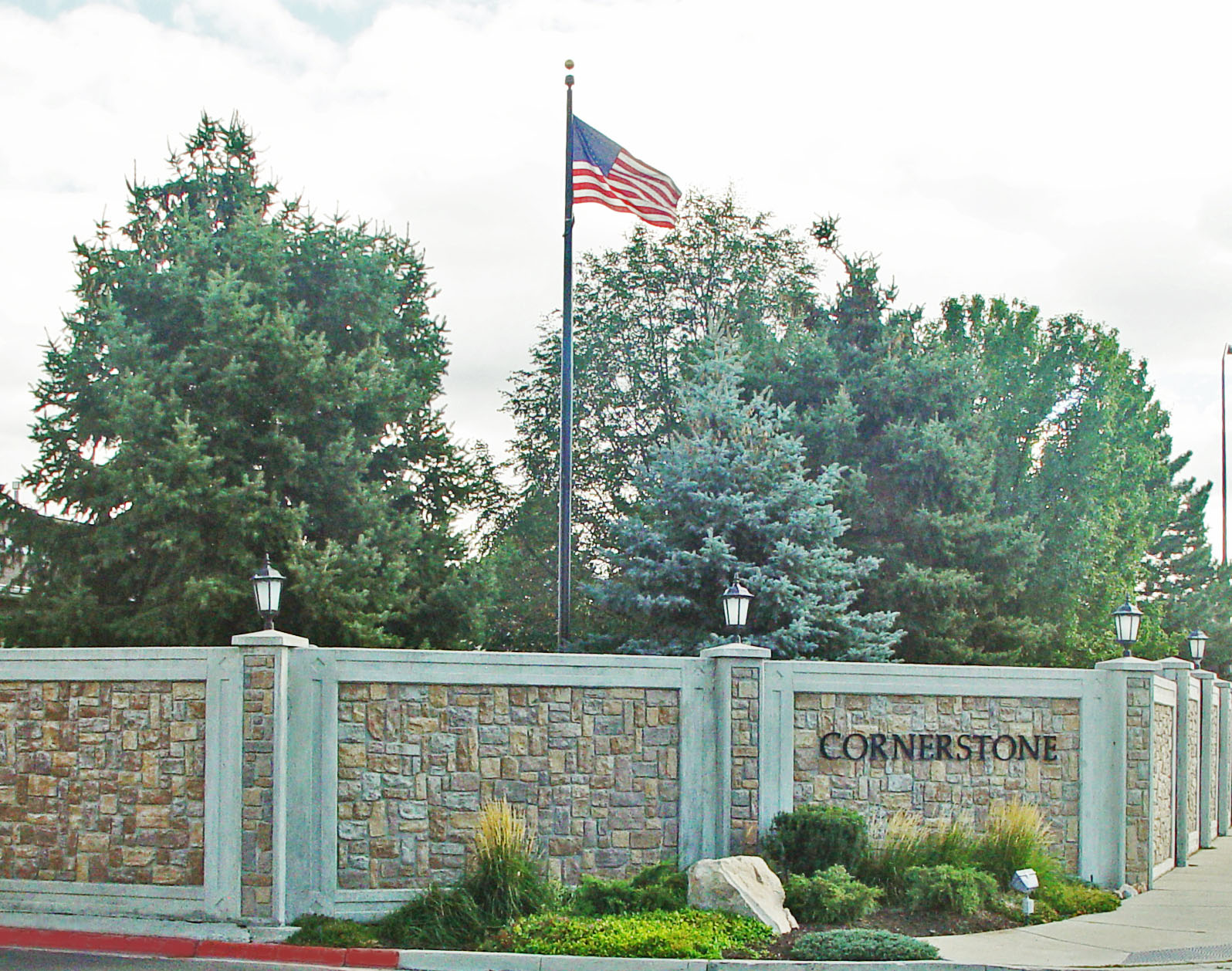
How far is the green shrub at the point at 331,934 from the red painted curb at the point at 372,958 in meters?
0.25

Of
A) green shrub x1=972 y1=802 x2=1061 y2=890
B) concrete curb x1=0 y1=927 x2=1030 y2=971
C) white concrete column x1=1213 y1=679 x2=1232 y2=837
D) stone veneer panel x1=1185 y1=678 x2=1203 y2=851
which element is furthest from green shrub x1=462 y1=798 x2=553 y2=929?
white concrete column x1=1213 y1=679 x2=1232 y2=837

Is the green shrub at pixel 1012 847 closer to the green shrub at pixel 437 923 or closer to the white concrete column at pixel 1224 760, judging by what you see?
the green shrub at pixel 437 923

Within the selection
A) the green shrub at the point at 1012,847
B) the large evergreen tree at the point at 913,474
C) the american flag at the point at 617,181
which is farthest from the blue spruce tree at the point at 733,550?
the green shrub at the point at 1012,847

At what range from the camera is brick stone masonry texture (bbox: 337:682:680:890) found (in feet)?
43.2

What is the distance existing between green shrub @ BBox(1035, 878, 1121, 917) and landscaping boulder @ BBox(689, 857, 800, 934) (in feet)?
9.78

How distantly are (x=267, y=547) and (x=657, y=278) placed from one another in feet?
59.9

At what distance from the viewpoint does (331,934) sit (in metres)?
12.3

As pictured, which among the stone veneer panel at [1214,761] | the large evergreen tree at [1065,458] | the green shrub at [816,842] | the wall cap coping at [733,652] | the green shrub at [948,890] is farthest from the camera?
the large evergreen tree at [1065,458]

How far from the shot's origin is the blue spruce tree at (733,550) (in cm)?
2139

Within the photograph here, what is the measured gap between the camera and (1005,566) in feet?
102

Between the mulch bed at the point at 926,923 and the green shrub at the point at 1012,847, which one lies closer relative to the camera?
the mulch bed at the point at 926,923

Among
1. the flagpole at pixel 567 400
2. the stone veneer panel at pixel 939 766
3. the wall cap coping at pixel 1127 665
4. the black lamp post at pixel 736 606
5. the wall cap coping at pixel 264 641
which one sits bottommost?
the stone veneer panel at pixel 939 766

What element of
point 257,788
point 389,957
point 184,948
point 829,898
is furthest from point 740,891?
point 184,948

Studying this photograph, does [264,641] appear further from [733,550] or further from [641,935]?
[733,550]
